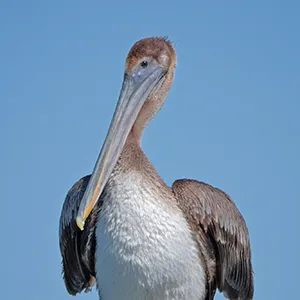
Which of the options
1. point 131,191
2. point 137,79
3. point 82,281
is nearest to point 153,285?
point 131,191

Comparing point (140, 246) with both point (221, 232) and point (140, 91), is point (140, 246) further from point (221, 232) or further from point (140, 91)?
point (140, 91)

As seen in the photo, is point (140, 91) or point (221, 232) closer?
point (221, 232)

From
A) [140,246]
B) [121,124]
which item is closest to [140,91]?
[121,124]

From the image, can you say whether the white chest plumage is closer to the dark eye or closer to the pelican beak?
the pelican beak

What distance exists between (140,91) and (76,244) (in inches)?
71.4

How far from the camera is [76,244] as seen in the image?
7.86m

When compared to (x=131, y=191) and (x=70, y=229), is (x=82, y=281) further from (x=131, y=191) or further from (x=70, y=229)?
(x=131, y=191)

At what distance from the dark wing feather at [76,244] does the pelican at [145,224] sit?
0.4 inches

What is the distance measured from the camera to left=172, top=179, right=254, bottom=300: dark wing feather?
7.51 metres

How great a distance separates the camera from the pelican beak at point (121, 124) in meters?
7.11

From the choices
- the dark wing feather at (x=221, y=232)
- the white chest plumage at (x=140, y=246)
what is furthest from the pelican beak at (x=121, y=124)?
the dark wing feather at (x=221, y=232)

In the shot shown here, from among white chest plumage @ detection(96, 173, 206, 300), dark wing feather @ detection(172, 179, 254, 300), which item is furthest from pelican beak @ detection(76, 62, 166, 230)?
dark wing feather @ detection(172, 179, 254, 300)

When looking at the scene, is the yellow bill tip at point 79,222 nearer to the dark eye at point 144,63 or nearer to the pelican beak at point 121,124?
the pelican beak at point 121,124

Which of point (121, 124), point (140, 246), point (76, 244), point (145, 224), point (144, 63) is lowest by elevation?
point (140, 246)
